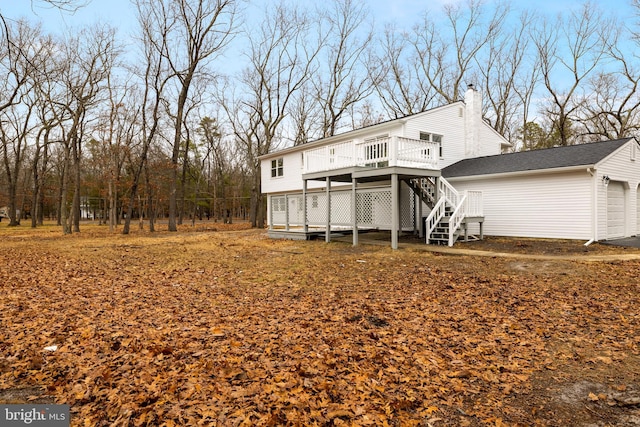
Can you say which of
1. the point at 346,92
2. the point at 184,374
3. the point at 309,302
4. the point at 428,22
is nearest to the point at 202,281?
the point at 309,302

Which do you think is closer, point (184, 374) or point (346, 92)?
point (184, 374)

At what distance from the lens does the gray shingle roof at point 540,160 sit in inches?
489

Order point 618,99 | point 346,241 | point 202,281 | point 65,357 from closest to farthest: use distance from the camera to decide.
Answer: point 65,357 → point 202,281 → point 346,241 → point 618,99

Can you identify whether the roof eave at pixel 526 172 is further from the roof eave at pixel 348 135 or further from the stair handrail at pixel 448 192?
the roof eave at pixel 348 135

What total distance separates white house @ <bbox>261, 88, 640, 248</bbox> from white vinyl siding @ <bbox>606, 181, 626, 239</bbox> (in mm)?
36

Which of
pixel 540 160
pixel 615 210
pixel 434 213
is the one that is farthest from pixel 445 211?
pixel 615 210

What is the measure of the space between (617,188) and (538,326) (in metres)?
12.2

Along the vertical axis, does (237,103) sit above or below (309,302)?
above

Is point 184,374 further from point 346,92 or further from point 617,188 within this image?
point 346,92

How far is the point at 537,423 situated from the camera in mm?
2557

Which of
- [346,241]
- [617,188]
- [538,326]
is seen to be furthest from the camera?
[346,241]

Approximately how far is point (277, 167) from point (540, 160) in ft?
46.4

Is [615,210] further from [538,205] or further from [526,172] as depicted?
[526,172]

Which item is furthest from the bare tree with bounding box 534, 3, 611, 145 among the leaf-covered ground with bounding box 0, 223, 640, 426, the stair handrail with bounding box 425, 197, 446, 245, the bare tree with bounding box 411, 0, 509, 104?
the leaf-covered ground with bounding box 0, 223, 640, 426
